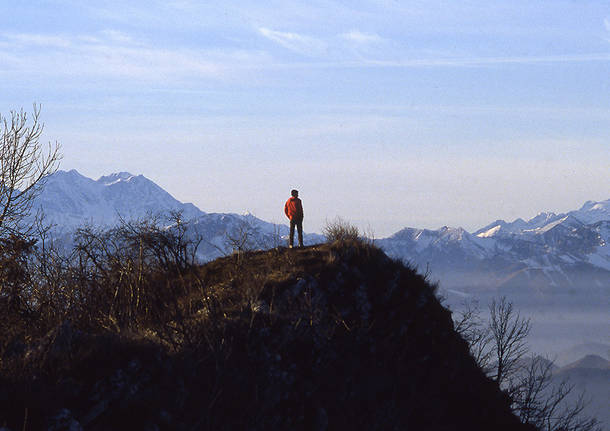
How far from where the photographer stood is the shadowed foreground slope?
45.7 feet

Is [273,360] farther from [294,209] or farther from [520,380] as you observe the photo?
[520,380]

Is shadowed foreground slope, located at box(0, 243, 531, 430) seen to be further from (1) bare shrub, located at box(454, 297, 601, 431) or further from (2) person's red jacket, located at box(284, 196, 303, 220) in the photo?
(1) bare shrub, located at box(454, 297, 601, 431)

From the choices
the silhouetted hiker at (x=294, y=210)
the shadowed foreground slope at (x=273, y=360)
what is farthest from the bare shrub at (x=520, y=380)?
the silhouetted hiker at (x=294, y=210)

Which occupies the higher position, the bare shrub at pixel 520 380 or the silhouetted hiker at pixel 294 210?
the silhouetted hiker at pixel 294 210

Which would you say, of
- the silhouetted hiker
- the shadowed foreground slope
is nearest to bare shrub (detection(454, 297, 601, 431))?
the shadowed foreground slope

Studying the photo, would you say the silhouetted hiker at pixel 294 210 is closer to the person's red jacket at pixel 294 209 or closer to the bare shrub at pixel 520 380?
the person's red jacket at pixel 294 209

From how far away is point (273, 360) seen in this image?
1972 centimetres

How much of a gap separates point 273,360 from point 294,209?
12150 millimetres

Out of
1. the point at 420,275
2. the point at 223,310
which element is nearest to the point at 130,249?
the point at 223,310

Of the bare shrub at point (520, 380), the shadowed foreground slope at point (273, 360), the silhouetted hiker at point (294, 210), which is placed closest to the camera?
the shadowed foreground slope at point (273, 360)

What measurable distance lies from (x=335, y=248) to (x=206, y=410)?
17.7m

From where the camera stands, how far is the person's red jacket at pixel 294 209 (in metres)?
30.9

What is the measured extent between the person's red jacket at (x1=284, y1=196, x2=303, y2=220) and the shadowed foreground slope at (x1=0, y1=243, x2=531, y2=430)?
85.8 inches

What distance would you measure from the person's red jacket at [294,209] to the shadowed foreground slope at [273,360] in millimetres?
2181
